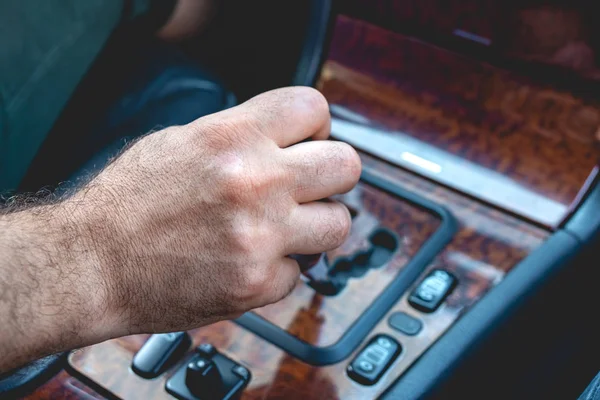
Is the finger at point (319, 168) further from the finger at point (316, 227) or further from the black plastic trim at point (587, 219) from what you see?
the black plastic trim at point (587, 219)

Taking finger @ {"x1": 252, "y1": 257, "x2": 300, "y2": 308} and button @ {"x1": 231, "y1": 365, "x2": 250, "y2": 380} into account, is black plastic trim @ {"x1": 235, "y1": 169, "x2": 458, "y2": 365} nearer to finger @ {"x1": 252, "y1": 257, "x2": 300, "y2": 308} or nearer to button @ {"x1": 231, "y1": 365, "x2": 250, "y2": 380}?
button @ {"x1": 231, "y1": 365, "x2": 250, "y2": 380}

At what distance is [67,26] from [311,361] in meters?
0.56

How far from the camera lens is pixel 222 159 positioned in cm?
59

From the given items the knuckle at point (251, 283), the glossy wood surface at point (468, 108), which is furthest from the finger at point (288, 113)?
the glossy wood surface at point (468, 108)

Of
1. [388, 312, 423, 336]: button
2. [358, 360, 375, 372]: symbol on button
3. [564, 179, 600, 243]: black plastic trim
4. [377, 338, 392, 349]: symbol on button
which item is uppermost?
[564, 179, 600, 243]: black plastic trim

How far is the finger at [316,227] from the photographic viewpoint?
23.9 inches

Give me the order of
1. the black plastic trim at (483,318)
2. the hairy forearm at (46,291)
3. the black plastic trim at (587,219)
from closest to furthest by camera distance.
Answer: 1. the hairy forearm at (46,291)
2. the black plastic trim at (483,318)
3. the black plastic trim at (587,219)

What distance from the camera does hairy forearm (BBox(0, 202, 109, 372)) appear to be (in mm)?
551

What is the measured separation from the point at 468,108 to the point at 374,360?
39cm

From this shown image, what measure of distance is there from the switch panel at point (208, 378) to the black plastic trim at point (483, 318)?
5.7 inches

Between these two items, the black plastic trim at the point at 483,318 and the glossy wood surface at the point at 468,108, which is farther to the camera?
the glossy wood surface at the point at 468,108

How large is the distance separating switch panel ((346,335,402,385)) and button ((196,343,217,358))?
5.3 inches

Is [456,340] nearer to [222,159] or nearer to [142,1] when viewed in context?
[222,159]

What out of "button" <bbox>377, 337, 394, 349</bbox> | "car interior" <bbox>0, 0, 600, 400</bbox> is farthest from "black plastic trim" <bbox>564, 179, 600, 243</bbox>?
"button" <bbox>377, 337, 394, 349</bbox>
